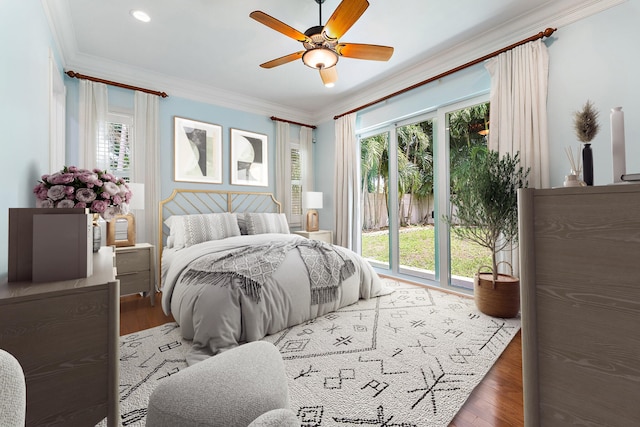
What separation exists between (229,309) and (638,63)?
365 cm

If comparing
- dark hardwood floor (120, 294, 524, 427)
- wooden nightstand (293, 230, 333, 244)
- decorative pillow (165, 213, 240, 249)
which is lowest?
dark hardwood floor (120, 294, 524, 427)

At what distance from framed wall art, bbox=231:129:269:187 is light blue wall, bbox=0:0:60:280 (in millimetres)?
2315

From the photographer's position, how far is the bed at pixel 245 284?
6.55ft

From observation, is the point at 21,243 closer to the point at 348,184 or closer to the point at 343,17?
the point at 343,17

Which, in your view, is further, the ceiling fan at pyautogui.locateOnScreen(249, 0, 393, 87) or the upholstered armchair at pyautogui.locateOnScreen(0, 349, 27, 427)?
the ceiling fan at pyautogui.locateOnScreen(249, 0, 393, 87)

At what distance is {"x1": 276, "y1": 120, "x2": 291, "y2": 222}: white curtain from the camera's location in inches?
191

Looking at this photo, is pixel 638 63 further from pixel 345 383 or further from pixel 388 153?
pixel 345 383

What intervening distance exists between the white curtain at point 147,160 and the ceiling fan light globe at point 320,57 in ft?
7.98

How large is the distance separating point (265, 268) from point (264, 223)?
177 cm

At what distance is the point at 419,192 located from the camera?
3.97 meters

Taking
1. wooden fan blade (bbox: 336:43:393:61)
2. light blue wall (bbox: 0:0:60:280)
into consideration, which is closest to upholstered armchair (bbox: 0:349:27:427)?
light blue wall (bbox: 0:0:60:280)

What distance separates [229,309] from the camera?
2.01m

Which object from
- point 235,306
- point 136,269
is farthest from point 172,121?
point 235,306

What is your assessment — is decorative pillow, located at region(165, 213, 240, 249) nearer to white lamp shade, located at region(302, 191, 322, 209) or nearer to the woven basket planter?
white lamp shade, located at region(302, 191, 322, 209)
